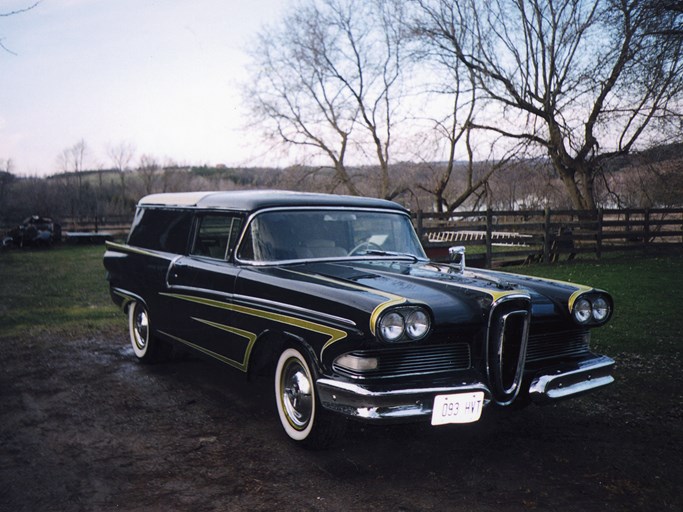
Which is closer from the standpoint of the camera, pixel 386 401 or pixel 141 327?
pixel 386 401

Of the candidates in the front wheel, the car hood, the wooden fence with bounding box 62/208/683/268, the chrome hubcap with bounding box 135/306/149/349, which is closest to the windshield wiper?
the car hood

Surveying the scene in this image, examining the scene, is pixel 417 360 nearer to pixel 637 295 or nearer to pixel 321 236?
pixel 321 236

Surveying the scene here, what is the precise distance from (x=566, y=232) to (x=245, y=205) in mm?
14085

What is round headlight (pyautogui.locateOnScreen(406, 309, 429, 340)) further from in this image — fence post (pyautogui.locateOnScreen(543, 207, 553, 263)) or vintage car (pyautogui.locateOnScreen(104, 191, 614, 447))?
fence post (pyautogui.locateOnScreen(543, 207, 553, 263))

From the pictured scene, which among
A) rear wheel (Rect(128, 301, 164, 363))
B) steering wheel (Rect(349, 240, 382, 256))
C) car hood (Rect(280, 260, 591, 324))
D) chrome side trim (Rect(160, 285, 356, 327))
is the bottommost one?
rear wheel (Rect(128, 301, 164, 363))

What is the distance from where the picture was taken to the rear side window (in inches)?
227

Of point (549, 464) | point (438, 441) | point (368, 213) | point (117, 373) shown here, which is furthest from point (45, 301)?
point (549, 464)

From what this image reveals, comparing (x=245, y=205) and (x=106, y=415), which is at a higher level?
(x=245, y=205)

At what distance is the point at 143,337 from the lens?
21.5 ft

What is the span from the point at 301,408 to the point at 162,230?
2825 mm

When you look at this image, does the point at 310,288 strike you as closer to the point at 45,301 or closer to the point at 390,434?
the point at 390,434

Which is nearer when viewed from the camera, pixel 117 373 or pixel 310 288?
pixel 310 288

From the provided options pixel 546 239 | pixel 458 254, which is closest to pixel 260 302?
pixel 458 254

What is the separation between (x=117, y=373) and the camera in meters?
6.12
